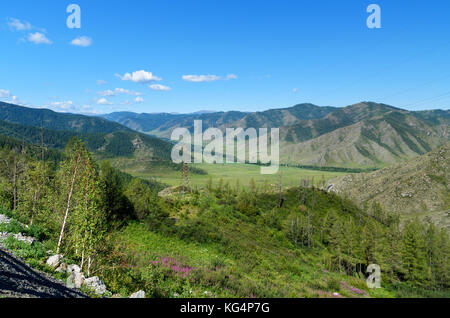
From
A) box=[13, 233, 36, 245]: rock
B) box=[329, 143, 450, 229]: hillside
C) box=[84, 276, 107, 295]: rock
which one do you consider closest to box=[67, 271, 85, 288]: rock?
box=[84, 276, 107, 295]: rock

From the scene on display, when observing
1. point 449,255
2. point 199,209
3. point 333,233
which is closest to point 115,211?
point 199,209

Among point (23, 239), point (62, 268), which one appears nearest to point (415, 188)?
point (62, 268)

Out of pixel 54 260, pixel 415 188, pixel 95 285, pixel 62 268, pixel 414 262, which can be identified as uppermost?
pixel 54 260

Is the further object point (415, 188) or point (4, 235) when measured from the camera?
point (415, 188)

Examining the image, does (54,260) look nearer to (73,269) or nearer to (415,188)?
(73,269)

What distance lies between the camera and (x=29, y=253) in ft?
59.5

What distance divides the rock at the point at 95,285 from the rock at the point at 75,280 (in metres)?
0.32

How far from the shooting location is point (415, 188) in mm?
162750

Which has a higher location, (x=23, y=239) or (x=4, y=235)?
(x=4, y=235)

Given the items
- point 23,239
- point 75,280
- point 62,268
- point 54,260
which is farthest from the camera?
point 23,239

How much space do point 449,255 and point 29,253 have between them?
3795 inches

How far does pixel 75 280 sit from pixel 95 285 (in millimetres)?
1373

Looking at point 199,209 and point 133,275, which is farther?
point 199,209
